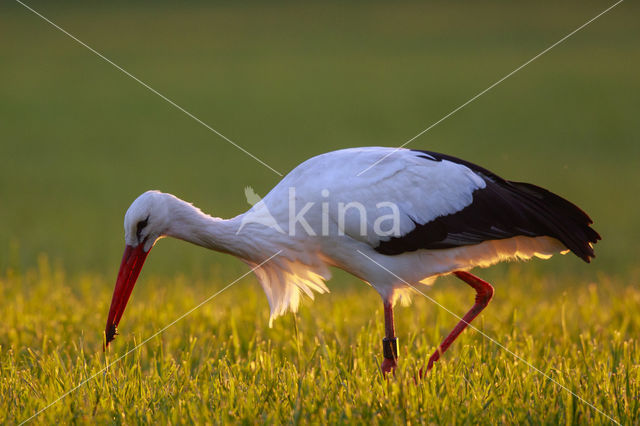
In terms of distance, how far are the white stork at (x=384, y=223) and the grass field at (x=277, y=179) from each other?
574mm

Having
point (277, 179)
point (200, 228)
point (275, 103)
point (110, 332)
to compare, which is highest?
point (275, 103)

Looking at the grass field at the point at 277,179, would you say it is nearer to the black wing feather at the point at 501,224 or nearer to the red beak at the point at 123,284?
the red beak at the point at 123,284

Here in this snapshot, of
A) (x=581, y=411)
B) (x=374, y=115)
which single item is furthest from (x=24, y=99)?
(x=581, y=411)

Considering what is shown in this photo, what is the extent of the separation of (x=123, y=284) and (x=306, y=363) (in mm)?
1280

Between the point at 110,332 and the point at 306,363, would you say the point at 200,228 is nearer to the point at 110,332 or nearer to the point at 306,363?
the point at 110,332

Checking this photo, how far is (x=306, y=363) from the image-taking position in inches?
203

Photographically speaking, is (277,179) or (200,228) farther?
(277,179)

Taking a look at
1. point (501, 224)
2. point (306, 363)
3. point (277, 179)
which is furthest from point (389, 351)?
point (277, 179)

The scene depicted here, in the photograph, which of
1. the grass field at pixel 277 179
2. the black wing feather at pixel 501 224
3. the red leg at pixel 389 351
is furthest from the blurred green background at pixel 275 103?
the black wing feather at pixel 501 224

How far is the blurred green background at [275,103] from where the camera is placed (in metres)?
15.0

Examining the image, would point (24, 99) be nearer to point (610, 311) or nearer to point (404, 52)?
point (404, 52)

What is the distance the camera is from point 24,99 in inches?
933

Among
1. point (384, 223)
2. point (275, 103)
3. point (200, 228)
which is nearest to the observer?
point (384, 223)

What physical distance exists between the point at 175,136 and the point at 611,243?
44.1ft
